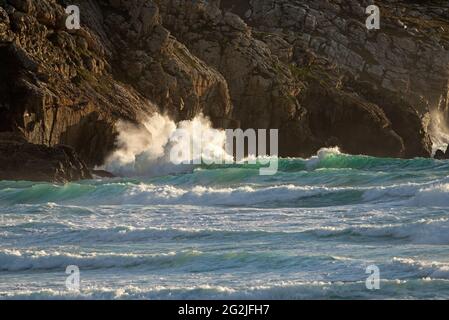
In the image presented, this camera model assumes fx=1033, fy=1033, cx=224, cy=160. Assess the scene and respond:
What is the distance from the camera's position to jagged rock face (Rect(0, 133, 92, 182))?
55.5m

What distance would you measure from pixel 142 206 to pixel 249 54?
39803mm

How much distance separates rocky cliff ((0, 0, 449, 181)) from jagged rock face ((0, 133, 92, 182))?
2943 mm

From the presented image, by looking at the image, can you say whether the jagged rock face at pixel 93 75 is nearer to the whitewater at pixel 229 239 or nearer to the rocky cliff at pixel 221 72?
the rocky cliff at pixel 221 72

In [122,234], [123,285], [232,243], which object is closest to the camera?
[123,285]

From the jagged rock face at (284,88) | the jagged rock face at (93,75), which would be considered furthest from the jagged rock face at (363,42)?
the jagged rock face at (93,75)

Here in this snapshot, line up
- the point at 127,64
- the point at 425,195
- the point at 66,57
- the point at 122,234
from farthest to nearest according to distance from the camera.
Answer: the point at 127,64, the point at 66,57, the point at 425,195, the point at 122,234

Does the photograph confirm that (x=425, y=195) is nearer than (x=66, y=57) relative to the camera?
Yes

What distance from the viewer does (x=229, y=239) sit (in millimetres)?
32438

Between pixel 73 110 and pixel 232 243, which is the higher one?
pixel 73 110

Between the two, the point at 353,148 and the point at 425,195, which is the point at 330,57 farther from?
the point at 425,195

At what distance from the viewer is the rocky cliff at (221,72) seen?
62.5 m

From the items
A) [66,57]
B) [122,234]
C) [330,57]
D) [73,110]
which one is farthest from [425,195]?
[330,57]
